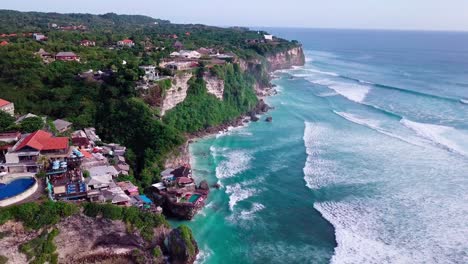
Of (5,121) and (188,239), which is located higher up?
(5,121)

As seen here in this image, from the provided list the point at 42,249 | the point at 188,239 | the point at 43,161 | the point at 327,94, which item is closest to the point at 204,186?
the point at 188,239

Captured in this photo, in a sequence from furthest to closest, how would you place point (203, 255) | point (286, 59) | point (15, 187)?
point (286, 59)
point (203, 255)
point (15, 187)

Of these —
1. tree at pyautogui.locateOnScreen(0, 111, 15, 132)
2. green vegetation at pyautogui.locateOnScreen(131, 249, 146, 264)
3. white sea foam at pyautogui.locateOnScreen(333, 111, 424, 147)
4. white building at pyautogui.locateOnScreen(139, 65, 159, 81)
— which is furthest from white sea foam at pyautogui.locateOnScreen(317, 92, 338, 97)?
green vegetation at pyautogui.locateOnScreen(131, 249, 146, 264)

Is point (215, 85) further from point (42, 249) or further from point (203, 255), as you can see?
point (42, 249)

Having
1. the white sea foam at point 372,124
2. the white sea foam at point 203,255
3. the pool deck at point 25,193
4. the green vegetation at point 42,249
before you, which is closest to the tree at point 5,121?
the pool deck at point 25,193

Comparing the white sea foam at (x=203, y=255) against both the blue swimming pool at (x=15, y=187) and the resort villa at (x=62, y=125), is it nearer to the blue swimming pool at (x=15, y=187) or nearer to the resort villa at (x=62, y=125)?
the blue swimming pool at (x=15, y=187)
